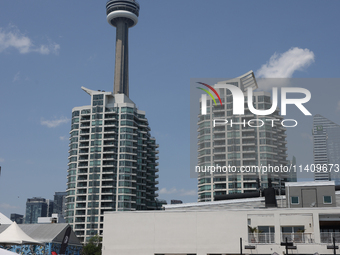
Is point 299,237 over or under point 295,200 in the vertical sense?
under

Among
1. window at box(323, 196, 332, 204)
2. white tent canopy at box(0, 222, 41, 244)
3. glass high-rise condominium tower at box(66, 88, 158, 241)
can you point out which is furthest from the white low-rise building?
glass high-rise condominium tower at box(66, 88, 158, 241)

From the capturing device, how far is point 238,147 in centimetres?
12519

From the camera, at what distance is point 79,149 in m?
141

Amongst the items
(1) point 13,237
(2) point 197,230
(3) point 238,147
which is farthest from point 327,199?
(3) point 238,147

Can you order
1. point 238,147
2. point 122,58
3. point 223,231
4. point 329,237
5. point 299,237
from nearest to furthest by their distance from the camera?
point 329,237, point 299,237, point 223,231, point 238,147, point 122,58

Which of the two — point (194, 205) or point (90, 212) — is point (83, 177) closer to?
point (90, 212)

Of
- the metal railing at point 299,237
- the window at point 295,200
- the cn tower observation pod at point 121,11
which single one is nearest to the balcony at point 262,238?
the metal railing at point 299,237

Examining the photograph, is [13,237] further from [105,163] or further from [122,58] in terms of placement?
[122,58]

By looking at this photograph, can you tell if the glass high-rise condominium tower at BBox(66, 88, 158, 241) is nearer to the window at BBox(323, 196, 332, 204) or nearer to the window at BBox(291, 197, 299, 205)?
the window at BBox(291, 197, 299, 205)

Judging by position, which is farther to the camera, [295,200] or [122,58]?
[122,58]

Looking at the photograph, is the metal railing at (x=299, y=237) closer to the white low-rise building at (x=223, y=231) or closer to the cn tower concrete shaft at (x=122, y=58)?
the white low-rise building at (x=223, y=231)

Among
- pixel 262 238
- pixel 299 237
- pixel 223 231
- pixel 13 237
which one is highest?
pixel 223 231

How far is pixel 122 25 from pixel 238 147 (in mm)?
81340

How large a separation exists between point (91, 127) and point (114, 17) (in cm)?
5846
